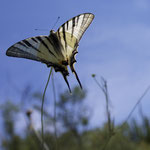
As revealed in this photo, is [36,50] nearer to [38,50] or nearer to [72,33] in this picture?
[38,50]

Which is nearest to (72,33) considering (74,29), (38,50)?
(74,29)

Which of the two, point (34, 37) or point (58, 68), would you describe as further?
point (34, 37)

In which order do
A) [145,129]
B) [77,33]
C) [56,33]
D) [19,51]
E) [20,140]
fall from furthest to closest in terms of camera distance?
[20,140]
[145,129]
[56,33]
[77,33]
[19,51]

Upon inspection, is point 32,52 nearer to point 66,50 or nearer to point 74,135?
point 66,50

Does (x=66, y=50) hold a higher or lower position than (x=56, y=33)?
lower

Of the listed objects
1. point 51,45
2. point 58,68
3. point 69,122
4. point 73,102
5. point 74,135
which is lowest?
point 74,135

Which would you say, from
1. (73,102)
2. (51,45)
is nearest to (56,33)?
(51,45)
